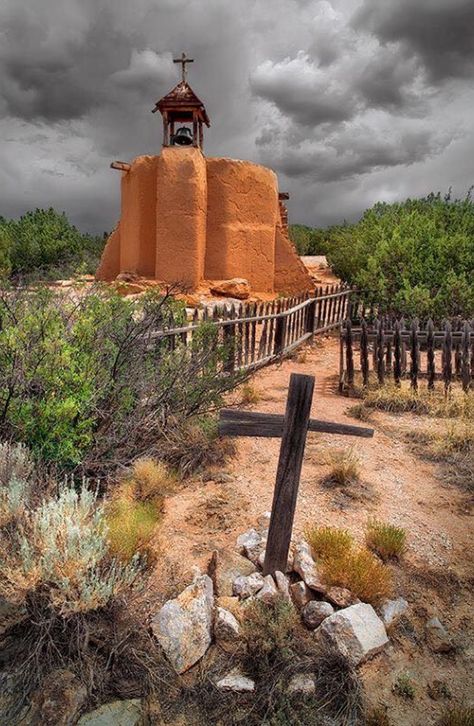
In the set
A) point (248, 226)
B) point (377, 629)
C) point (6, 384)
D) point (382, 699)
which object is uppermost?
point (248, 226)

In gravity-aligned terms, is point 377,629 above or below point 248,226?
below

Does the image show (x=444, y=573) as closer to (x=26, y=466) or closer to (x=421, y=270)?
(x=26, y=466)

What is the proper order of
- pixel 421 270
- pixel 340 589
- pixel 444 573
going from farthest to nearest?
pixel 421 270 < pixel 444 573 < pixel 340 589

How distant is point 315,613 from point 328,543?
1.75 ft

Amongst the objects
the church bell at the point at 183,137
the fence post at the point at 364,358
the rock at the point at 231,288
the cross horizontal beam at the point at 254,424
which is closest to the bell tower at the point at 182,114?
the church bell at the point at 183,137

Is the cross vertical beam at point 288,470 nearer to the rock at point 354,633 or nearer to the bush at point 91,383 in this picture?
the rock at point 354,633

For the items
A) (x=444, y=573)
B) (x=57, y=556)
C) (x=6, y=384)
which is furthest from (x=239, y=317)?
(x=57, y=556)

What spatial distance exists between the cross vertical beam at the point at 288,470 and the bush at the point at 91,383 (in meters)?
1.71

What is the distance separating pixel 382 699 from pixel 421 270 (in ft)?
41.4

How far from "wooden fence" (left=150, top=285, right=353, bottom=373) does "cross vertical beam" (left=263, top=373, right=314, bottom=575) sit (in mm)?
2890

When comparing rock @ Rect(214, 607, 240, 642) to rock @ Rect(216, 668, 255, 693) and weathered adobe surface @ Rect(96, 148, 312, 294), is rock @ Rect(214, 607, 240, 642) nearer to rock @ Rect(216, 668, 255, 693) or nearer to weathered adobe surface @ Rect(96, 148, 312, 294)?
rock @ Rect(216, 668, 255, 693)

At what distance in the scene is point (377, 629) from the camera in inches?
116

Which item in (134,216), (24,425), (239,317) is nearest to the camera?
(24,425)

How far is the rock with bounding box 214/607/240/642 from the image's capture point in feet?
9.55
